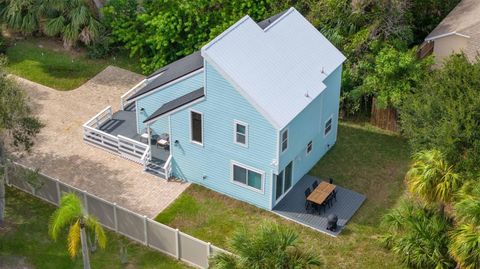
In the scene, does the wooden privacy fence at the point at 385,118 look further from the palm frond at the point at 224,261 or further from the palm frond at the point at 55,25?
the palm frond at the point at 55,25

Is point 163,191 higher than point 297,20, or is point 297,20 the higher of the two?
point 297,20

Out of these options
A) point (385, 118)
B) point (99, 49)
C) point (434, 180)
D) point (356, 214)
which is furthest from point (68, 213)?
point (99, 49)

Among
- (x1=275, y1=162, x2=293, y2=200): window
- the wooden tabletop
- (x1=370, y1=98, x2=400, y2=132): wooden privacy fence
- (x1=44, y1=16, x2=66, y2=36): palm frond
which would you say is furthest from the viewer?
(x1=44, y1=16, x2=66, y2=36): palm frond

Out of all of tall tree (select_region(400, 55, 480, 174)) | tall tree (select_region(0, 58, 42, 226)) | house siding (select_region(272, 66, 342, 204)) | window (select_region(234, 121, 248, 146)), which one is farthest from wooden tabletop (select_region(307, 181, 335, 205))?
tall tree (select_region(0, 58, 42, 226))

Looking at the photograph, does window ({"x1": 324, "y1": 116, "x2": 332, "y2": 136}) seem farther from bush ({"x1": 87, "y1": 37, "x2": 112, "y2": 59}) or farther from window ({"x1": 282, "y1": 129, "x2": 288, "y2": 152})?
bush ({"x1": 87, "y1": 37, "x2": 112, "y2": 59})

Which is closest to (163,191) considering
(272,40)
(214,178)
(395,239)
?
(214,178)

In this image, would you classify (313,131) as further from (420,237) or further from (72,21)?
(72,21)

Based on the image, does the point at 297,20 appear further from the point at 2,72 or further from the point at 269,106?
the point at 2,72

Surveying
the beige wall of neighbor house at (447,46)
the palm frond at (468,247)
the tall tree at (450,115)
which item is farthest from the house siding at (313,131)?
the palm frond at (468,247)
